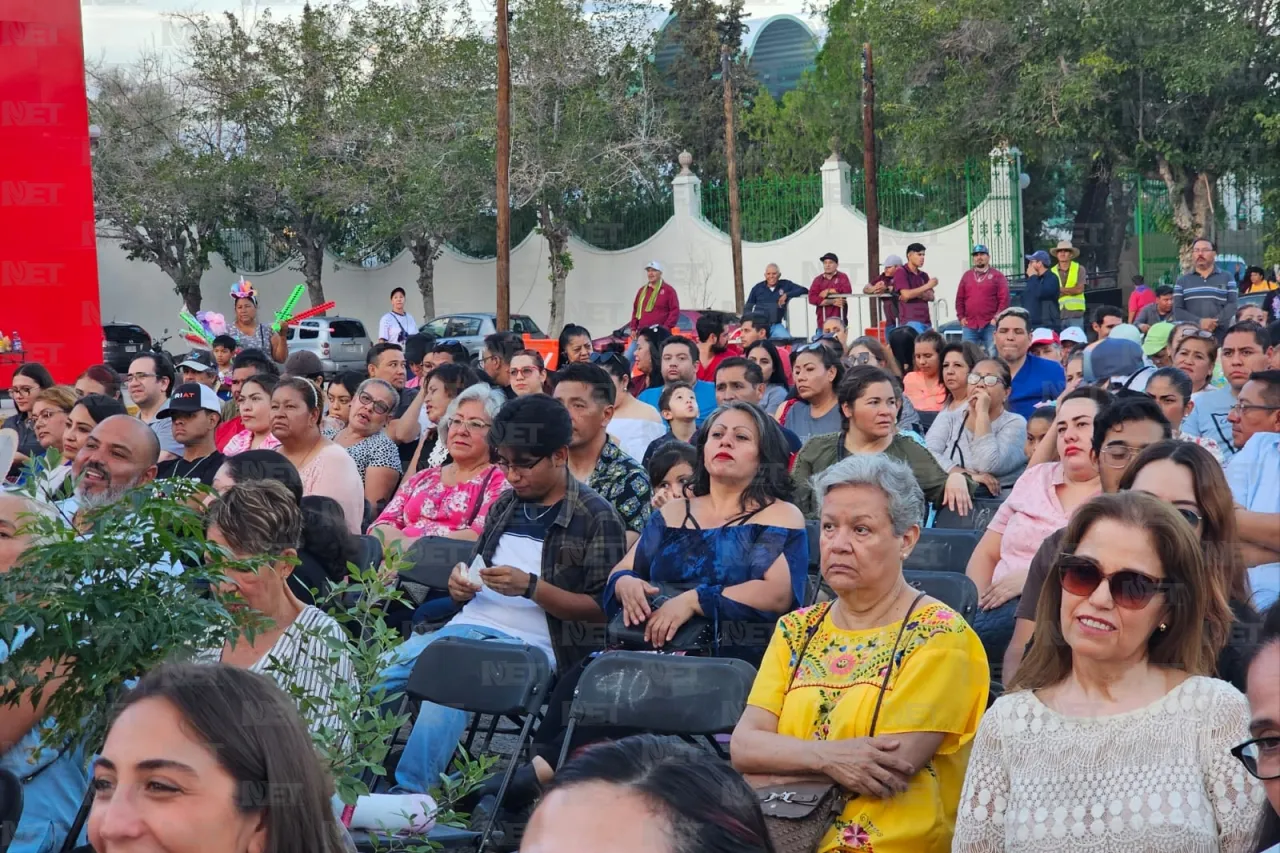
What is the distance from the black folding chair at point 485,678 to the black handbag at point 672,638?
11.2 inches

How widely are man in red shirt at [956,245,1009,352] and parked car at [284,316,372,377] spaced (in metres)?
15.9

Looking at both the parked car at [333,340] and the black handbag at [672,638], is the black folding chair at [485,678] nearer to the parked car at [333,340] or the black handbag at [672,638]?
the black handbag at [672,638]

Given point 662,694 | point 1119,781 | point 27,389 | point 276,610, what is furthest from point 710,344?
point 1119,781

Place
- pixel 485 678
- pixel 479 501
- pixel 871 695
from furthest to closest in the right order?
pixel 479 501 < pixel 485 678 < pixel 871 695

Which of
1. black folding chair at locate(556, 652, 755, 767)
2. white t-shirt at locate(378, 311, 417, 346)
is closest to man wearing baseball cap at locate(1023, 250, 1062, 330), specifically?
white t-shirt at locate(378, 311, 417, 346)

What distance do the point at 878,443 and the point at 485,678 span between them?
2.67 m

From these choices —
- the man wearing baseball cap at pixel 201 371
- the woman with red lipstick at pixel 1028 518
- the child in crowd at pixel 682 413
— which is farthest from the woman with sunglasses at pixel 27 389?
the woman with red lipstick at pixel 1028 518

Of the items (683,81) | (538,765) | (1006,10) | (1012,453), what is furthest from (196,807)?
(683,81)

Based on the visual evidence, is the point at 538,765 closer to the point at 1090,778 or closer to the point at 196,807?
the point at 1090,778

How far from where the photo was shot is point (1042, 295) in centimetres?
1731

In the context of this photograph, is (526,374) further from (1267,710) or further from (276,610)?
(1267,710)

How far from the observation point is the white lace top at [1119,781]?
10.3 ft

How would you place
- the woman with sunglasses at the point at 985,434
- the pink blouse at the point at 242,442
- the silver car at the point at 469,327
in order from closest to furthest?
the woman with sunglasses at the point at 985,434
the pink blouse at the point at 242,442
the silver car at the point at 469,327

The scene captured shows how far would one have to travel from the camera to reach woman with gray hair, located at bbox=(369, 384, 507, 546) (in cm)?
662
